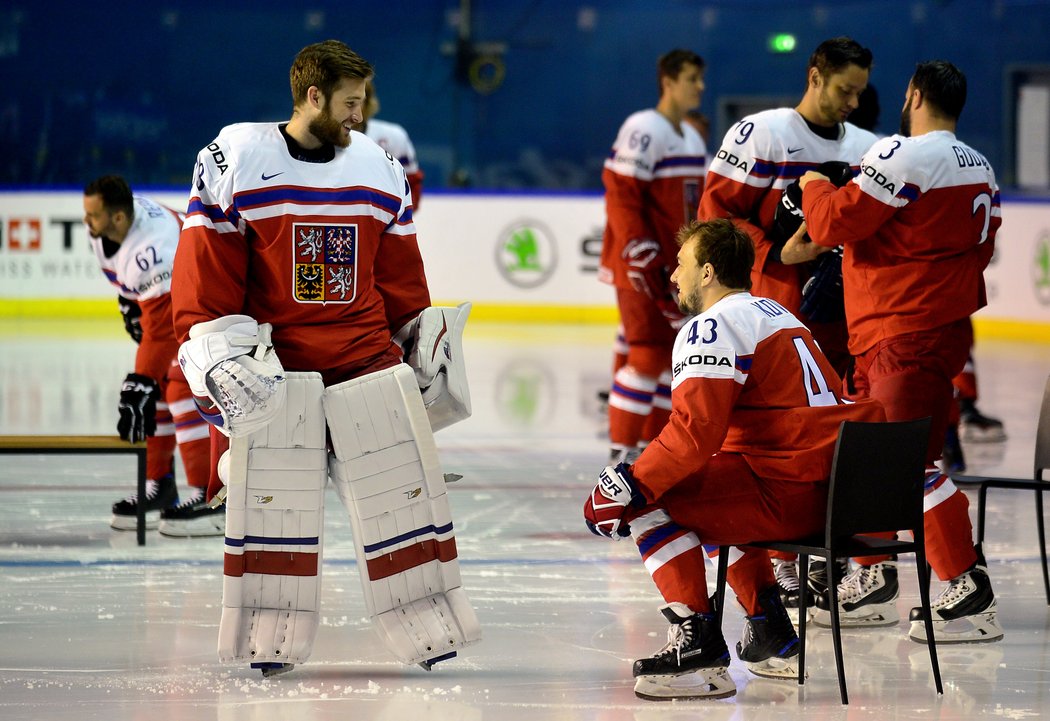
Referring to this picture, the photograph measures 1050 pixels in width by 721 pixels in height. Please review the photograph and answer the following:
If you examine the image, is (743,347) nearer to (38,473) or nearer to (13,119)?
(38,473)

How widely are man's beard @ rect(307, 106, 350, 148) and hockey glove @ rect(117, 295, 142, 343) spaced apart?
2120 mm

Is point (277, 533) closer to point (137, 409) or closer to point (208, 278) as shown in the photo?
point (208, 278)

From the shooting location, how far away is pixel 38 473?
638cm

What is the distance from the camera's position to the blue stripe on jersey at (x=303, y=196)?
3445 mm

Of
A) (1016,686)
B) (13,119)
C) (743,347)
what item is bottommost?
(1016,686)

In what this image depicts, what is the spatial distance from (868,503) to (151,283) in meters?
2.79

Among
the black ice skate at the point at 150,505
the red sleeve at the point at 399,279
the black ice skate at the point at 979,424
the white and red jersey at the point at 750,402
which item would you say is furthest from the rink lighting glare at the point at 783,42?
the white and red jersey at the point at 750,402

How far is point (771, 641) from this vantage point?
3588 mm

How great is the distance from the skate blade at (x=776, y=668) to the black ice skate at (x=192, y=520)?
2226 mm

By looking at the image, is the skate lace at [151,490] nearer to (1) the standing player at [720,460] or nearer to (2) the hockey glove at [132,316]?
(2) the hockey glove at [132,316]

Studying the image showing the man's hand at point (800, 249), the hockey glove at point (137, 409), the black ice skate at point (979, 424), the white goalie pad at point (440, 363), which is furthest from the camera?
the black ice skate at point (979, 424)

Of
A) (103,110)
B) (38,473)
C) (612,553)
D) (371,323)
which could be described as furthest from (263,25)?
(371,323)

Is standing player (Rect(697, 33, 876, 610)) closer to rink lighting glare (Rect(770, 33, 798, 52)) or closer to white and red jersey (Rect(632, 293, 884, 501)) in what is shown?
white and red jersey (Rect(632, 293, 884, 501))

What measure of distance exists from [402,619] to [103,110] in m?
12.0
